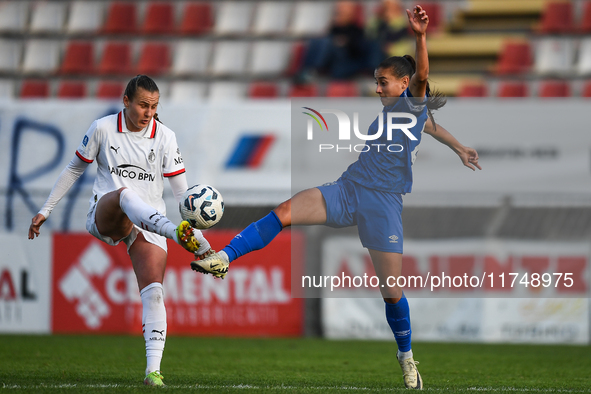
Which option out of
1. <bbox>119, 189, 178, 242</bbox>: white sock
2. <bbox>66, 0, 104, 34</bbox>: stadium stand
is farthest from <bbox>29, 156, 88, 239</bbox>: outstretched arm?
<bbox>66, 0, 104, 34</bbox>: stadium stand

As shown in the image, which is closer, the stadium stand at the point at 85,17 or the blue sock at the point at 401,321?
the blue sock at the point at 401,321

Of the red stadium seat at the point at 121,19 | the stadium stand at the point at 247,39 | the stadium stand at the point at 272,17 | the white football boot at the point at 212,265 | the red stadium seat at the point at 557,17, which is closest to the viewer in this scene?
the white football boot at the point at 212,265

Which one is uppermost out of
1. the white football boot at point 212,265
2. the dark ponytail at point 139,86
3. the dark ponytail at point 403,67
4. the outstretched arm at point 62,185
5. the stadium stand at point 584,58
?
the stadium stand at point 584,58

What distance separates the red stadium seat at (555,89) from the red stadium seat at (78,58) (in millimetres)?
7739

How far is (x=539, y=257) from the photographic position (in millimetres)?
8922

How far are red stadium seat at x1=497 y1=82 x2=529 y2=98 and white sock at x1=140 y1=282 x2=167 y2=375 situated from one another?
8.55m

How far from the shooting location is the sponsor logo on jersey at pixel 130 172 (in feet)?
15.4

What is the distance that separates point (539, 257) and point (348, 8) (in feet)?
20.0

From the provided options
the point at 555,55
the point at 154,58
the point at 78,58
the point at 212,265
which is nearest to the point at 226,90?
the point at 154,58

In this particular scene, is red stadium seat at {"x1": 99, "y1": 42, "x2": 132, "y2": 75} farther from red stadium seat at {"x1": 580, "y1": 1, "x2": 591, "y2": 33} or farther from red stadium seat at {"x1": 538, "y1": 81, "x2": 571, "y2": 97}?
red stadium seat at {"x1": 580, "y1": 1, "x2": 591, "y2": 33}

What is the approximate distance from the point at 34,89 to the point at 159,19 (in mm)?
2787

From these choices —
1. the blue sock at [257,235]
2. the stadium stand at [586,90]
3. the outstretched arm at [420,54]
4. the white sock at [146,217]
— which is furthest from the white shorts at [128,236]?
the stadium stand at [586,90]

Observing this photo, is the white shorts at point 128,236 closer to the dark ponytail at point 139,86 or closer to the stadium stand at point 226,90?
the dark ponytail at point 139,86

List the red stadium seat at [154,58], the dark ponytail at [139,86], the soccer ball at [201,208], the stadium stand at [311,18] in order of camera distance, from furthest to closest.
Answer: the stadium stand at [311,18], the red stadium seat at [154,58], the dark ponytail at [139,86], the soccer ball at [201,208]
